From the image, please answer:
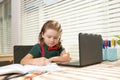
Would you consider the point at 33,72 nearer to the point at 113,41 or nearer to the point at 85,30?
the point at 113,41

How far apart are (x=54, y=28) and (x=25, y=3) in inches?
67.4

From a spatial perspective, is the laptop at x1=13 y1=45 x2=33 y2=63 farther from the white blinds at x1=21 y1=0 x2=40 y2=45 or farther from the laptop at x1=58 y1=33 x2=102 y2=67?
the white blinds at x1=21 y1=0 x2=40 y2=45

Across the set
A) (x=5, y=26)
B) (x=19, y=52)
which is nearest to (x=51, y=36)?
(x=19, y=52)

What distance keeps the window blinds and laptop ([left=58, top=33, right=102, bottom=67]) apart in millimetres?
389

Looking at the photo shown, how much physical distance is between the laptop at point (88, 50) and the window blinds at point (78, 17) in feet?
1.28

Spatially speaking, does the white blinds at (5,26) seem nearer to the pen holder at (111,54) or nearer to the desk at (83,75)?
the pen holder at (111,54)

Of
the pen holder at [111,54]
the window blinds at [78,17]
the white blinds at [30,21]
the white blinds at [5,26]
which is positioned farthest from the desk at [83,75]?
the white blinds at [5,26]

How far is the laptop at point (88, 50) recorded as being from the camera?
106 cm

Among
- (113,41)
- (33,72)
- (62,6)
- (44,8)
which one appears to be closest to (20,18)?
(44,8)

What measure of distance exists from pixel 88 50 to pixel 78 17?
87 cm

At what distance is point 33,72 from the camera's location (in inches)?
31.8

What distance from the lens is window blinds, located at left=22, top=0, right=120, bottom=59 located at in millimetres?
1645

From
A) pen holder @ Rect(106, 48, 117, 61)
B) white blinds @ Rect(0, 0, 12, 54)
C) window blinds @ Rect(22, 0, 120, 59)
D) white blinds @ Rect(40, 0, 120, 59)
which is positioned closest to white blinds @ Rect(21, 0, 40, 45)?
window blinds @ Rect(22, 0, 120, 59)

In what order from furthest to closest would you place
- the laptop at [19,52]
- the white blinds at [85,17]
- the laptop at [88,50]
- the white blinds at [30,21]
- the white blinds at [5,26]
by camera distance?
the white blinds at [5,26] < the white blinds at [30,21] < the laptop at [19,52] < the white blinds at [85,17] < the laptop at [88,50]
